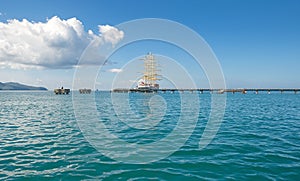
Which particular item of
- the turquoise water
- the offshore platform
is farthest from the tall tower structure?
the turquoise water

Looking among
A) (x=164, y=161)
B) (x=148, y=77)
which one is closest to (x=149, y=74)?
(x=148, y=77)

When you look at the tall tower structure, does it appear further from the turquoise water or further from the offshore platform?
the turquoise water

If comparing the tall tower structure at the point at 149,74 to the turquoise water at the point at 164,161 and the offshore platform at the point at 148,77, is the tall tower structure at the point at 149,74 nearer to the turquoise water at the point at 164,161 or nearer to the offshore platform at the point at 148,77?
the offshore platform at the point at 148,77

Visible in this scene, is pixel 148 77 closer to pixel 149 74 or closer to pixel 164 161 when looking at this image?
pixel 149 74

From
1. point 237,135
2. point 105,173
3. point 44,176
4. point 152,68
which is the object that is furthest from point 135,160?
point 152,68

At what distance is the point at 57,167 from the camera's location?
964cm

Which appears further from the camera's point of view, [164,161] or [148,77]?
[148,77]

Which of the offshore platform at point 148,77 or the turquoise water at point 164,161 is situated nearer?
the turquoise water at point 164,161

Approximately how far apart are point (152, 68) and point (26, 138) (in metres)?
137

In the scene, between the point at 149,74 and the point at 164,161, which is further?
the point at 149,74

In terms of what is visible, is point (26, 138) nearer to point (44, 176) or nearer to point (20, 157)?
point (20, 157)

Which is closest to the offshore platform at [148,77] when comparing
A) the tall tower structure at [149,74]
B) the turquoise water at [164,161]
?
the tall tower structure at [149,74]

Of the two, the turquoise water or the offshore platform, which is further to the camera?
the offshore platform

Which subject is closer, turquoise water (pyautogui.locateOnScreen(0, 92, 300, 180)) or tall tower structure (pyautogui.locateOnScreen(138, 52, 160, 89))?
turquoise water (pyautogui.locateOnScreen(0, 92, 300, 180))
